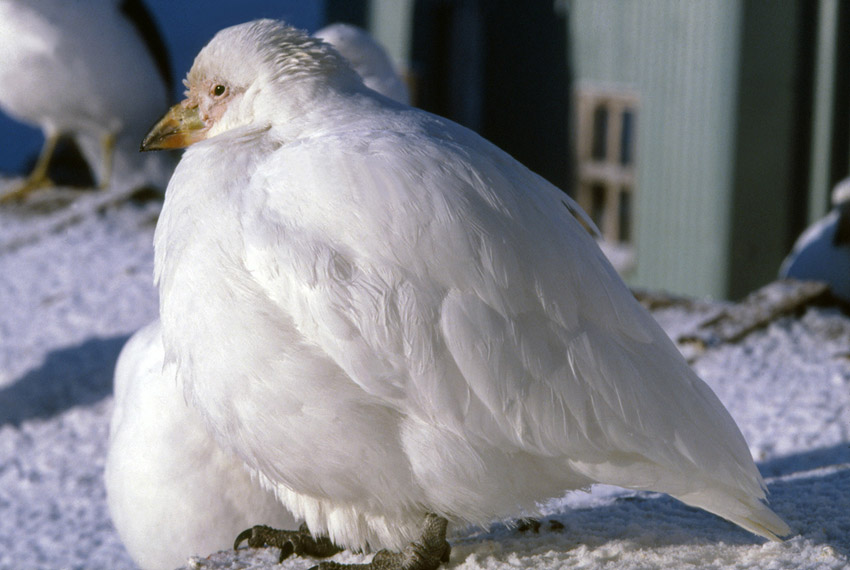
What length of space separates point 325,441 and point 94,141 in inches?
205

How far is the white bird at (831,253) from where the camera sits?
4922 mm

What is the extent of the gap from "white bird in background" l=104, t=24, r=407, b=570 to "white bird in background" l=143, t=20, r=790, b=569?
0.47 metres

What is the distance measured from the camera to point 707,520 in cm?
245

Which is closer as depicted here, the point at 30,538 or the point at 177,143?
the point at 177,143

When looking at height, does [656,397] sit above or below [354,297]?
below

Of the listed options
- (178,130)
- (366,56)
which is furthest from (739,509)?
(366,56)

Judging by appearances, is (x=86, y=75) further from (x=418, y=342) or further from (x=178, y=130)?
(x=418, y=342)

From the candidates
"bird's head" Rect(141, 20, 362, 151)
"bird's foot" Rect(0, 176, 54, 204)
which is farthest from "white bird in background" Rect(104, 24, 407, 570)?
"bird's foot" Rect(0, 176, 54, 204)

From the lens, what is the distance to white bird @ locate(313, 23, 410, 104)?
385cm

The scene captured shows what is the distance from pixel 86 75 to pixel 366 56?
2.59 meters

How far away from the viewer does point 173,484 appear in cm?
253

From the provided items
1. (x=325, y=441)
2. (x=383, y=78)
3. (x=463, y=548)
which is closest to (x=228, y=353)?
(x=325, y=441)

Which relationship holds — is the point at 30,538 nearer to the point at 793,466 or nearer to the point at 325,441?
the point at 325,441

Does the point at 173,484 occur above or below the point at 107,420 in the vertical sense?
above
